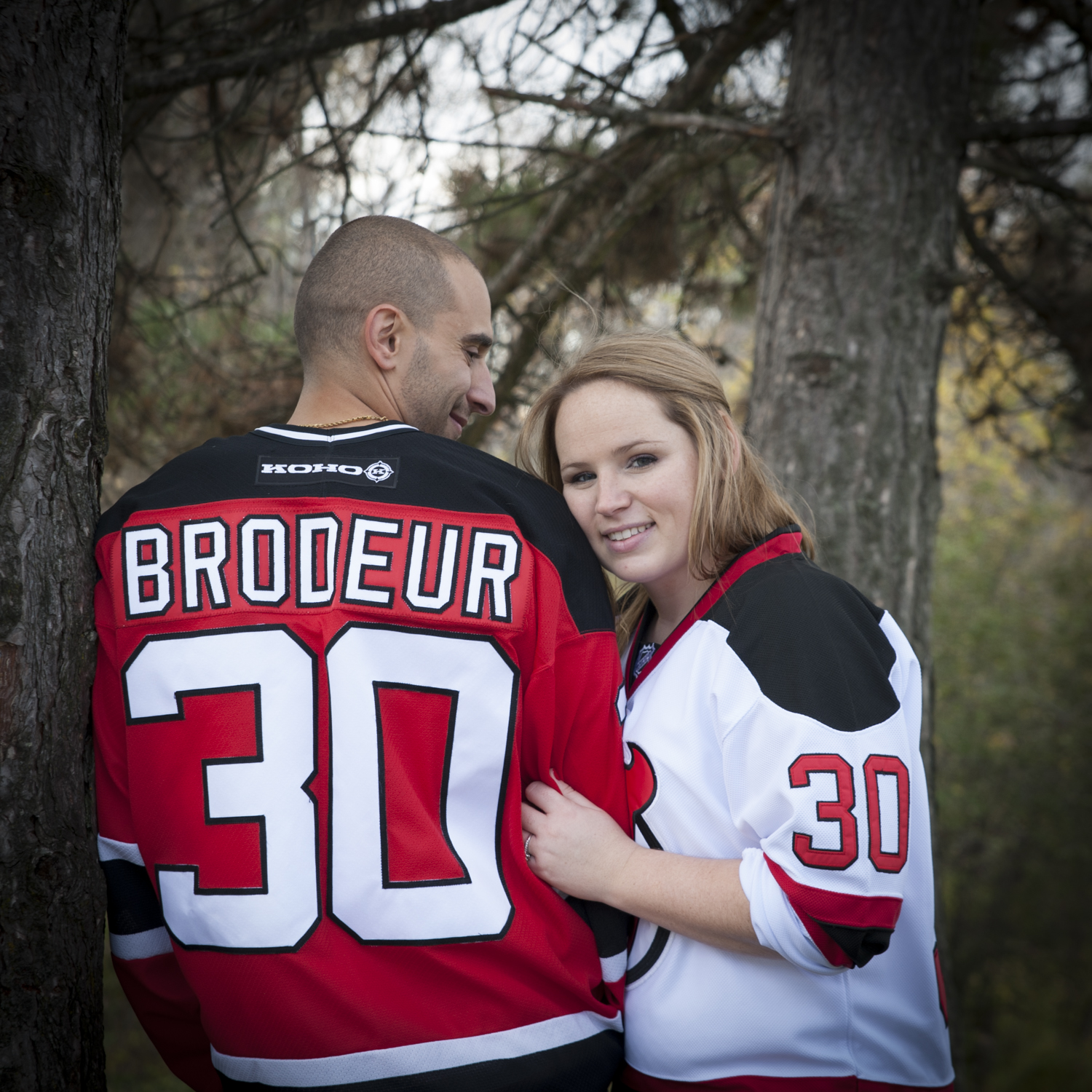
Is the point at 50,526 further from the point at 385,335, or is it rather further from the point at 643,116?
the point at 643,116

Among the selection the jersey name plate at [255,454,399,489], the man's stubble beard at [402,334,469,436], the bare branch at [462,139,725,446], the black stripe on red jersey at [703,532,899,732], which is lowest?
the black stripe on red jersey at [703,532,899,732]

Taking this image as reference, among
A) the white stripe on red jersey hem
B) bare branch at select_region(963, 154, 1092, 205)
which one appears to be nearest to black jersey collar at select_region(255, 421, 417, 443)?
the white stripe on red jersey hem

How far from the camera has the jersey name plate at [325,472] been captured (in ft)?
5.28

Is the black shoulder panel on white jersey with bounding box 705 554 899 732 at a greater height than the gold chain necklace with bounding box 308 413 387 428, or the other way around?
the gold chain necklace with bounding box 308 413 387 428

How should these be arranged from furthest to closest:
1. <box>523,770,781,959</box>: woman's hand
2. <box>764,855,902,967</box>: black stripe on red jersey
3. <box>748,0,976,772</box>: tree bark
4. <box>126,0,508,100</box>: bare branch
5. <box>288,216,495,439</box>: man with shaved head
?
<box>748,0,976,772</box>: tree bark, <box>126,0,508,100</box>: bare branch, <box>288,216,495,439</box>: man with shaved head, <box>523,770,781,959</box>: woman's hand, <box>764,855,902,967</box>: black stripe on red jersey

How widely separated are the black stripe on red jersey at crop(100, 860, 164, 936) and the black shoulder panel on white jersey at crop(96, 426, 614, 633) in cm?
67

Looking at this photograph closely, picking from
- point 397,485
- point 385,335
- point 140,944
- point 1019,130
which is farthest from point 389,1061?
point 1019,130

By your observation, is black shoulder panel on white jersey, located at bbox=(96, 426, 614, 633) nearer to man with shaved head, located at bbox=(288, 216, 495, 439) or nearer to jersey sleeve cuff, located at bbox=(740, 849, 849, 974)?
man with shaved head, located at bbox=(288, 216, 495, 439)

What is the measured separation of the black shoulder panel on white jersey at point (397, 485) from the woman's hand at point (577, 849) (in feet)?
1.22

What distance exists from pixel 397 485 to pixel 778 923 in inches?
40.5

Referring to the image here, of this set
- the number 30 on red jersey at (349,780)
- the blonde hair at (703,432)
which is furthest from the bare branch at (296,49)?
the number 30 on red jersey at (349,780)

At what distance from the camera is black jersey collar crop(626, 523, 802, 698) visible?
5.88 ft

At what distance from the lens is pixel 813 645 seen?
1562 mm

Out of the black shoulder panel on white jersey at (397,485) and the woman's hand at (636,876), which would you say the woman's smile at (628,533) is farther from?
the woman's hand at (636,876)
